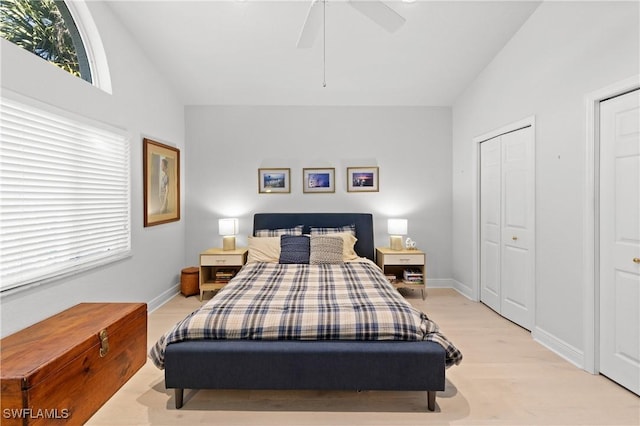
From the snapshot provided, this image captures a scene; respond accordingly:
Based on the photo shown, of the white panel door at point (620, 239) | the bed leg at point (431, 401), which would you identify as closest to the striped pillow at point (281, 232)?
the bed leg at point (431, 401)

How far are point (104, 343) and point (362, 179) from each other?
11.9 ft

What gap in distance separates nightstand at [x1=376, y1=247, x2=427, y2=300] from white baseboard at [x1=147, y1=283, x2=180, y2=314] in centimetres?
278

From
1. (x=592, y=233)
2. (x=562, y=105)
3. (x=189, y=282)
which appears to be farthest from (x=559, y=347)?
(x=189, y=282)

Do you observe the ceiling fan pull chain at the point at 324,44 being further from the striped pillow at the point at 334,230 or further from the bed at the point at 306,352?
the bed at the point at 306,352

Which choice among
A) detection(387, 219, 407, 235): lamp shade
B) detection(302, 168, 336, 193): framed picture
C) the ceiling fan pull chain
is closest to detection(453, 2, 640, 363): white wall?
detection(387, 219, 407, 235): lamp shade

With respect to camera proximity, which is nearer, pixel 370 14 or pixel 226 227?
pixel 370 14

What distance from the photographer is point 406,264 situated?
14.2ft

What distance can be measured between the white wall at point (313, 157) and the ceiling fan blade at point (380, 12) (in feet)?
8.66

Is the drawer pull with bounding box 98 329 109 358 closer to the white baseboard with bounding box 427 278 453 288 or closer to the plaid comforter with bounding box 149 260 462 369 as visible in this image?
the plaid comforter with bounding box 149 260 462 369

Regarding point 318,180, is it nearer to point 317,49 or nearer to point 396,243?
point 396,243

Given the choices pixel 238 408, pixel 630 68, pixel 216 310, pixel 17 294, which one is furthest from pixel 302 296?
pixel 630 68

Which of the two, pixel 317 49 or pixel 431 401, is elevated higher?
pixel 317 49

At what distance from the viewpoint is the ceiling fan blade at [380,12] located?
197 cm

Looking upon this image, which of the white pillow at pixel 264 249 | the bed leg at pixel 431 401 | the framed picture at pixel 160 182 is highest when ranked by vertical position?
the framed picture at pixel 160 182
